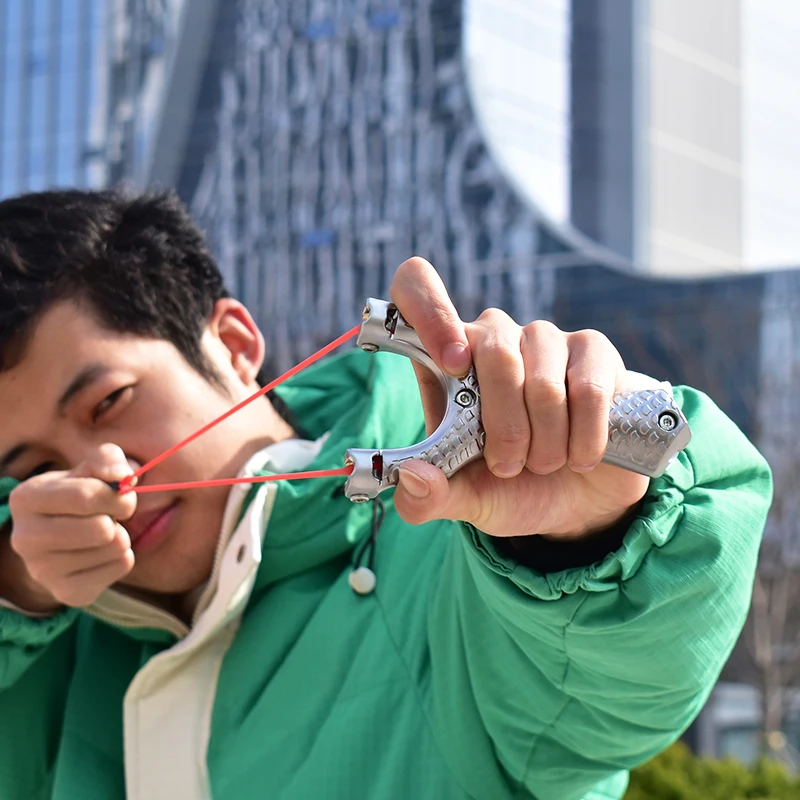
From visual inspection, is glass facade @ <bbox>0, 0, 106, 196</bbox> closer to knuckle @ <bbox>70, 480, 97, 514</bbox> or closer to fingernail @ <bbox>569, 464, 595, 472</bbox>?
knuckle @ <bbox>70, 480, 97, 514</bbox>

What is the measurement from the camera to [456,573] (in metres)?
1.25

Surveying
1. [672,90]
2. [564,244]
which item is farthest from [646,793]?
[672,90]

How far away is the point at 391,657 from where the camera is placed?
137 cm

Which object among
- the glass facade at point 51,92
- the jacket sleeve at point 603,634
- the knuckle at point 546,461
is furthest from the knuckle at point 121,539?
the glass facade at point 51,92

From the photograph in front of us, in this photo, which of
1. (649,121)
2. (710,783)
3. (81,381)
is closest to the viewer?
(81,381)

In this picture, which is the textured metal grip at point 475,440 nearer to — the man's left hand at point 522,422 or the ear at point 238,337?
the man's left hand at point 522,422

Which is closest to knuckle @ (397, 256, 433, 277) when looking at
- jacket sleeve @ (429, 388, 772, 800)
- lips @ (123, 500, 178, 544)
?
jacket sleeve @ (429, 388, 772, 800)

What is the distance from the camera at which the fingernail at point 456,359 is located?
0.94 m

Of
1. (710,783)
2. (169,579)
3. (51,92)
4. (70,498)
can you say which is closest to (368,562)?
(169,579)

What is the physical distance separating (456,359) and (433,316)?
0.04 m

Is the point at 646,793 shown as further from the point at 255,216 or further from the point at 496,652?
the point at 255,216

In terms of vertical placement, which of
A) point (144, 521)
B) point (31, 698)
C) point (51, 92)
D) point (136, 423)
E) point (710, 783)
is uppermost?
point (51, 92)

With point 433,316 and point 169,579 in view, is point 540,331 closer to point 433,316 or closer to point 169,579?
point 433,316

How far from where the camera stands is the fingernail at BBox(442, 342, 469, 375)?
0.94m
